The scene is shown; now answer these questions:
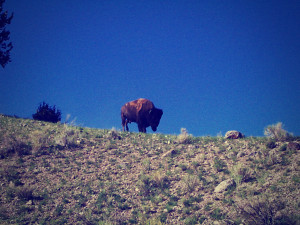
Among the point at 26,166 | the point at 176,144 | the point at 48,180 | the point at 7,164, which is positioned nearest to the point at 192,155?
the point at 176,144

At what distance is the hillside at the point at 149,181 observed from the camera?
5.70m

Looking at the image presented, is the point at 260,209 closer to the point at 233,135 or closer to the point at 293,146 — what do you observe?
the point at 293,146

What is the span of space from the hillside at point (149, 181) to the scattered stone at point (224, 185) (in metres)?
0.03

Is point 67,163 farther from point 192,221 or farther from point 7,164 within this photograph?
point 192,221

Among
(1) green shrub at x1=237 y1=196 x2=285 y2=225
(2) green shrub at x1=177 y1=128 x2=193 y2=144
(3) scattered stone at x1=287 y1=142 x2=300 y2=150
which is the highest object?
(2) green shrub at x1=177 y1=128 x2=193 y2=144

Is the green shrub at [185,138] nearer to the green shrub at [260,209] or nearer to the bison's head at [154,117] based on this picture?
the bison's head at [154,117]

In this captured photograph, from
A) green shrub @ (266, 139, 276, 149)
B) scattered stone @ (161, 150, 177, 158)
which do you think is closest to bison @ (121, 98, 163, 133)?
scattered stone @ (161, 150, 177, 158)

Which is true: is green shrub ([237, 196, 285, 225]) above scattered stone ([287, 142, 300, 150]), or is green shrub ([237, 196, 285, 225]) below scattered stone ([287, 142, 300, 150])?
below

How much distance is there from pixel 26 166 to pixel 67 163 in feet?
5.26

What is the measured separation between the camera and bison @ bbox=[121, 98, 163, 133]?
15945mm

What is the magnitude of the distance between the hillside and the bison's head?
525 cm

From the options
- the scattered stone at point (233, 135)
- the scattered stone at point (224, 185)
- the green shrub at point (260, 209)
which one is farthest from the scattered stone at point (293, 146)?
the green shrub at point (260, 209)

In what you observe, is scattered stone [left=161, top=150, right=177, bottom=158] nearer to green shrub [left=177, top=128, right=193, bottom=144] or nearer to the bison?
green shrub [left=177, top=128, right=193, bottom=144]

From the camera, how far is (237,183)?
6625 mm
